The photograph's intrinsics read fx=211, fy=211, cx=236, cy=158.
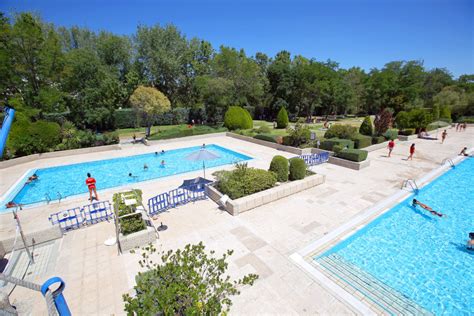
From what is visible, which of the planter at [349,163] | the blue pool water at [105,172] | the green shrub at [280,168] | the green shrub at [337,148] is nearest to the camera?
the green shrub at [280,168]

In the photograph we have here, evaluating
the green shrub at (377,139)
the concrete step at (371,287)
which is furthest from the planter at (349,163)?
the concrete step at (371,287)

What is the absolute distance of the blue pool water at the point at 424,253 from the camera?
5.55m

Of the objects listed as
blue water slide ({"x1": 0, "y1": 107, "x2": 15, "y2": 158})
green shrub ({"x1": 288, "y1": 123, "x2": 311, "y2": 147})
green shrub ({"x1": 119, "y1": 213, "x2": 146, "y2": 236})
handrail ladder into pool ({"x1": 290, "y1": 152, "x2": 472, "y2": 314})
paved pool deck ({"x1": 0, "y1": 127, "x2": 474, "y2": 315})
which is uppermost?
blue water slide ({"x1": 0, "y1": 107, "x2": 15, "y2": 158})

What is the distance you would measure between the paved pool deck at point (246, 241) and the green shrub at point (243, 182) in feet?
3.10

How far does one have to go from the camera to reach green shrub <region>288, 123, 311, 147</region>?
18580 mm

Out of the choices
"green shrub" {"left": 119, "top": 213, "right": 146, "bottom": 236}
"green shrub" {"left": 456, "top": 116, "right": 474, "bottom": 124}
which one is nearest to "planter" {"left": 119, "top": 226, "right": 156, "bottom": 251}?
"green shrub" {"left": 119, "top": 213, "right": 146, "bottom": 236}

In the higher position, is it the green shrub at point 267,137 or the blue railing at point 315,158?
the green shrub at point 267,137

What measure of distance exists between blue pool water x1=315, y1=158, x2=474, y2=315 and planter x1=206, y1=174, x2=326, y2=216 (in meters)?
3.40

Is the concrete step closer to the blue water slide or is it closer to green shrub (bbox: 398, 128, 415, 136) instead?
the blue water slide

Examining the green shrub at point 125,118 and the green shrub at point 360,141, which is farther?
the green shrub at point 125,118

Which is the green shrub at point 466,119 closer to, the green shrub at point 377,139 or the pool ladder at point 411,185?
the green shrub at point 377,139

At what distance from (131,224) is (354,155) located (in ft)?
45.1

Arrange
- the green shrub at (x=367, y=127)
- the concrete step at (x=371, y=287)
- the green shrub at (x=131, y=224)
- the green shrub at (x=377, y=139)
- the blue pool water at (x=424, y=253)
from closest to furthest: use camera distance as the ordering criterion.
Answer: the concrete step at (x=371, y=287), the blue pool water at (x=424, y=253), the green shrub at (x=131, y=224), the green shrub at (x=377, y=139), the green shrub at (x=367, y=127)

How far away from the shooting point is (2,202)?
1105 centimetres
